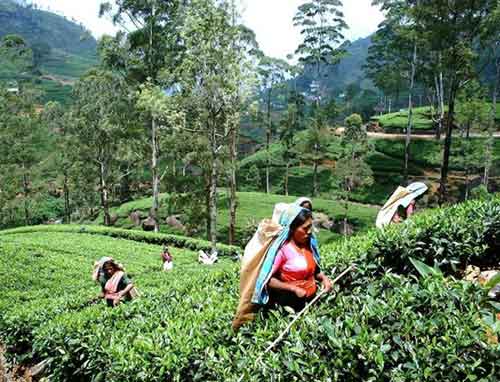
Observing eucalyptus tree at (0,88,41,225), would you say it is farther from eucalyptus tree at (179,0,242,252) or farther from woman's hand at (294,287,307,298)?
woman's hand at (294,287,307,298)

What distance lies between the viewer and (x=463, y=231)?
5004 mm

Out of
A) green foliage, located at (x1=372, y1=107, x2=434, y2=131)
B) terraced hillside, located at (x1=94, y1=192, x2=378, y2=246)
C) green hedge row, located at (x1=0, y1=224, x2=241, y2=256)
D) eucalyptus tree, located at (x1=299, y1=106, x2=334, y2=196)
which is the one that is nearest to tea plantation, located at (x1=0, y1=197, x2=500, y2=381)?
green hedge row, located at (x1=0, y1=224, x2=241, y2=256)

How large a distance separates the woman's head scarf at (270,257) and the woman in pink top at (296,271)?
0.05 m

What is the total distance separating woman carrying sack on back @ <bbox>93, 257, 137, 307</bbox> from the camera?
6504 millimetres

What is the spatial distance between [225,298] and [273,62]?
32.3 metres

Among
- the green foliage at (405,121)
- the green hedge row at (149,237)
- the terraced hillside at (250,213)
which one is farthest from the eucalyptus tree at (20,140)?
the green foliage at (405,121)

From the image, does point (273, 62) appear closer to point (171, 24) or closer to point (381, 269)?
point (171, 24)

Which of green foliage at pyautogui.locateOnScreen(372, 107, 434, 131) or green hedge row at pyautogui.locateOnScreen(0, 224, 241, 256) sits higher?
green foliage at pyautogui.locateOnScreen(372, 107, 434, 131)

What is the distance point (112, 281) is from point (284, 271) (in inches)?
154

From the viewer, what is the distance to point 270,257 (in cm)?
356

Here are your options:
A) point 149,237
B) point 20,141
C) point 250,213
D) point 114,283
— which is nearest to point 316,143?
point 250,213

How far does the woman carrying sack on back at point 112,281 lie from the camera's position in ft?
21.3

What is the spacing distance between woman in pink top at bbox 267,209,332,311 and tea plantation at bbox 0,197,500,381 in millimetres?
159

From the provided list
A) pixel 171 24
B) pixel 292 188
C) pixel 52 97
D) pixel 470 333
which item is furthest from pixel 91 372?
pixel 52 97
